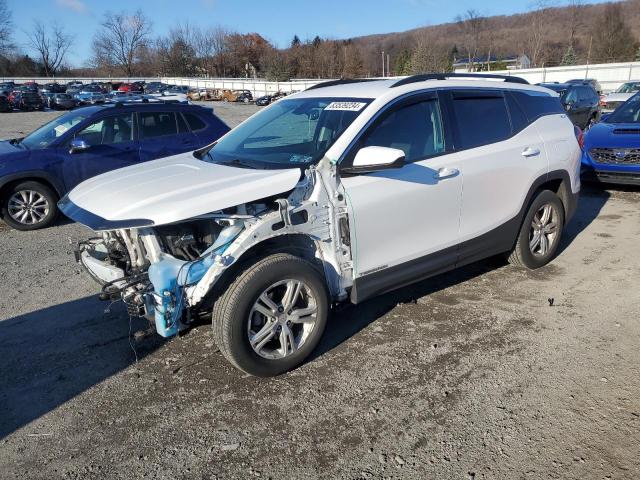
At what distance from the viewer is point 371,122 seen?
385 centimetres

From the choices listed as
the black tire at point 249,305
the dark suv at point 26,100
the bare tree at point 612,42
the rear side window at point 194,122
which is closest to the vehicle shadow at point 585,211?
the black tire at point 249,305

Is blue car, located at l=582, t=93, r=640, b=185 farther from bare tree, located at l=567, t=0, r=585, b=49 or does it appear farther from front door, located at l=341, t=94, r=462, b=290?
bare tree, located at l=567, t=0, r=585, b=49

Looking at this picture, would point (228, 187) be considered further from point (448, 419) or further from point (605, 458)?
point (605, 458)

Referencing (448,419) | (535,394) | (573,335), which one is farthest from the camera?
(573,335)

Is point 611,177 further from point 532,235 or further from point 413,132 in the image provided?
point 413,132

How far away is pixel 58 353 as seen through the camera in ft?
13.1

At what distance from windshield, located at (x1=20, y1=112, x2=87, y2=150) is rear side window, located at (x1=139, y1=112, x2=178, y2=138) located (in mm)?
841

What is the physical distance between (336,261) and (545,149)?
2725 millimetres

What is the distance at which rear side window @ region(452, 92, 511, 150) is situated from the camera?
4434mm

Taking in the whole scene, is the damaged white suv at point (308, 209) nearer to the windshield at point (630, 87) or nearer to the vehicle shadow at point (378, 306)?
the vehicle shadow at point (378, 306)

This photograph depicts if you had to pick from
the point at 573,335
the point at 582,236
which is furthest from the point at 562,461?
the point at 582,236

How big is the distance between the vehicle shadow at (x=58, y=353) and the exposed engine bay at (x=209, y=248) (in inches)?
22.2

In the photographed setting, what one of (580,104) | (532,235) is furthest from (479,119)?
(580,104)

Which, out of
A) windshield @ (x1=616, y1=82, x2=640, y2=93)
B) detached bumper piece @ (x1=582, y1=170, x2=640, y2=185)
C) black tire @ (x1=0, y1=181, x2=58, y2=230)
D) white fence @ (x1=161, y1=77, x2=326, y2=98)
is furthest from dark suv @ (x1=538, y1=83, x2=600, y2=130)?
white fence @ (x1=161, y1=77, x2=326, y2=98)
